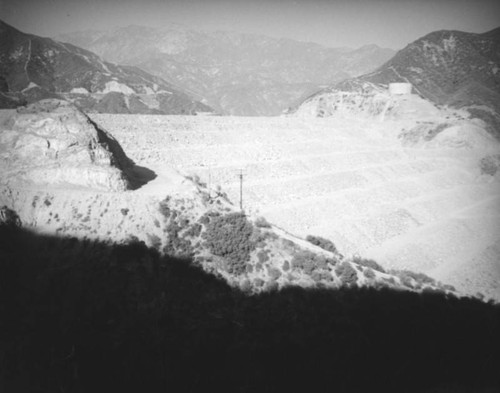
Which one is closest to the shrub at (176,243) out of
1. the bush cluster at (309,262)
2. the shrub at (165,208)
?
the shrub at (165,208)

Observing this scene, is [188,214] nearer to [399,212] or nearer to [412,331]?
[412,331]

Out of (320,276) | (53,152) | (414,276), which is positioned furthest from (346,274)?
(53,152)

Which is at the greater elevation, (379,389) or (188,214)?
(188,214)

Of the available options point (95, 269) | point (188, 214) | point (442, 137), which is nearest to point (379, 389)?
point (188, 214)

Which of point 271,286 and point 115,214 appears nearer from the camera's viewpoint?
point 271,286

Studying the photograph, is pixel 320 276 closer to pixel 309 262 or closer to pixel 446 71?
pixel 309 262

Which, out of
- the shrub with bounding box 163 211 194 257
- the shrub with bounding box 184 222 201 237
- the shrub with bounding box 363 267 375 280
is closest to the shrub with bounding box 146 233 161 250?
the shrub with bounding box 163 211 194 257
